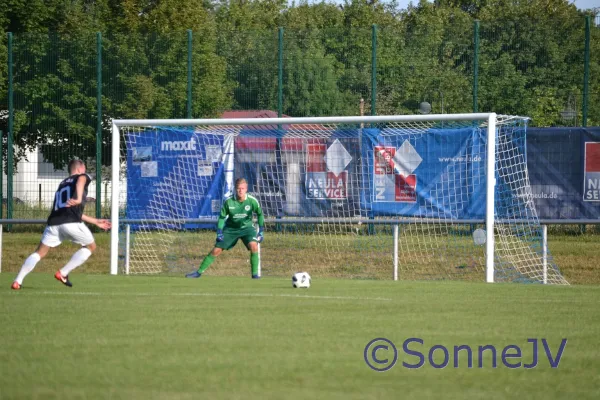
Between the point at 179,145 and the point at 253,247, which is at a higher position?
the point at 179,145

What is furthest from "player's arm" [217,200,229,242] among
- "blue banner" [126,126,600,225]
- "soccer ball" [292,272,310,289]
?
"soccer ball" [292,272,310,289]

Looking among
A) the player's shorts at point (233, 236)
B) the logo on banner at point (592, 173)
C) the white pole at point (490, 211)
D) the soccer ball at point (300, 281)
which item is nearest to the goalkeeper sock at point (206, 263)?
the player's shorts at point (233, 236)

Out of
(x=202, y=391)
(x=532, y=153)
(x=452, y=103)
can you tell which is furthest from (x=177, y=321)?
(x=452, y=103)

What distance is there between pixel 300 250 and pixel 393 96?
706 centimetres

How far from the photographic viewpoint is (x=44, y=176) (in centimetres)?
2323

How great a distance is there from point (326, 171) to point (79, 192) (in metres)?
7.06

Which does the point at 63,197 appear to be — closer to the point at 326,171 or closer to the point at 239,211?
the point at 239,211

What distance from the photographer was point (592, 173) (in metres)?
19.9

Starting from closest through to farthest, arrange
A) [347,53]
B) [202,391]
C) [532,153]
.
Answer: [202,391] → [532,153] → [347,53]

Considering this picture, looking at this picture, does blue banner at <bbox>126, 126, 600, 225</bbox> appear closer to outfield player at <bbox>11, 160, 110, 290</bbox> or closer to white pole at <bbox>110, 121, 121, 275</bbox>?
white pole at <bbox>110, 121, 121, 275</bbox>

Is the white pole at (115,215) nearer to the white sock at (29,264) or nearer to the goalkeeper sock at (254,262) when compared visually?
the goalkeeper sock at (254,262)

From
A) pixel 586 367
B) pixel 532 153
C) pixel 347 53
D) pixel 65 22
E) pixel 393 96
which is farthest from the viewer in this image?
pixel 65 22

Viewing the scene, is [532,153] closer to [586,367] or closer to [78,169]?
[78,169]

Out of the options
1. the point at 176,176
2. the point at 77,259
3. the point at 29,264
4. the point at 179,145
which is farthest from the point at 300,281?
the point at 179,145
